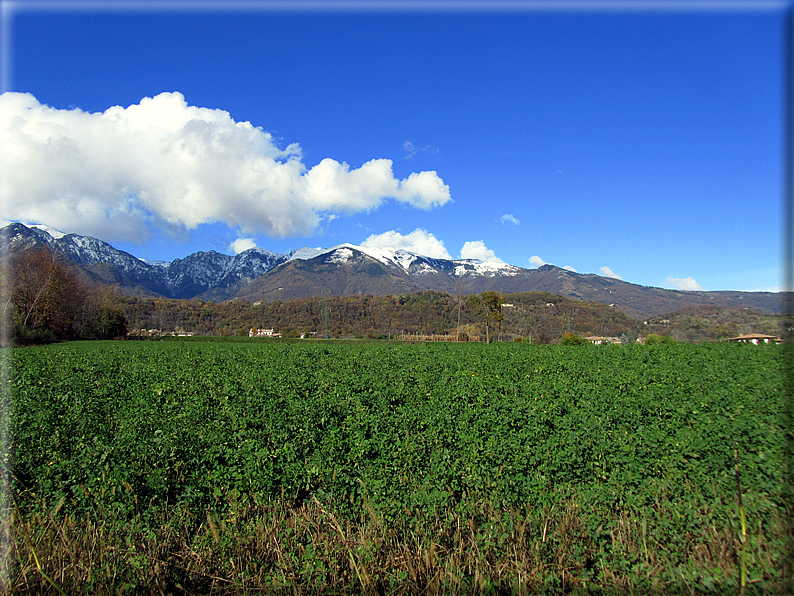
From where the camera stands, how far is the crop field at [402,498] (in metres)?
3.91

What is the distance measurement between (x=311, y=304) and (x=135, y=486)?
6282 inches

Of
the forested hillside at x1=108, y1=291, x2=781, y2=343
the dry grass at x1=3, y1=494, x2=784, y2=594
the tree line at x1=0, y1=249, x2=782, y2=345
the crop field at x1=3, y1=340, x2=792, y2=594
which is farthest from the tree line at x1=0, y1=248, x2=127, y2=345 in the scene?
the dry grass at x1=3, y1=494, x2=784, y2=594

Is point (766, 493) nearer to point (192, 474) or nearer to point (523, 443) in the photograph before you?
point (523, 443)

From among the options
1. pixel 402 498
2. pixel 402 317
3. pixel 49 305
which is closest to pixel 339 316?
pixel 402 317

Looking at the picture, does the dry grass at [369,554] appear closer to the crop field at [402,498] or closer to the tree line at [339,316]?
the crop field at [402,498]

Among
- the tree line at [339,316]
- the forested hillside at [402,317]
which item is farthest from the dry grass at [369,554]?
the forested hillside at [402,317]

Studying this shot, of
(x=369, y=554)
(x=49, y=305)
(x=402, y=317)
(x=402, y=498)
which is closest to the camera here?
(x=369, y=554)

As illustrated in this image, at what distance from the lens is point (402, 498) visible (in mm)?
5199

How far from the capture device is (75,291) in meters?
67.2

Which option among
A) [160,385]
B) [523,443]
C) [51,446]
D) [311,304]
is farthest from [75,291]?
[311,304]

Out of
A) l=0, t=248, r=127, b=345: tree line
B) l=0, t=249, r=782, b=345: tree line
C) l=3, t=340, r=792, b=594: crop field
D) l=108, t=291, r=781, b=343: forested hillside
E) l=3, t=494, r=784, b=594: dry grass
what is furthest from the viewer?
l=108, t=291, r=781, b=343: forested hillside

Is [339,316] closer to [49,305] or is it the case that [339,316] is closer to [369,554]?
[49,305]

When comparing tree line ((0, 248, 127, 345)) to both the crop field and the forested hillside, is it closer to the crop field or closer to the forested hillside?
the forested hillside

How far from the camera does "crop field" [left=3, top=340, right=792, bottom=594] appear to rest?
3910mm
